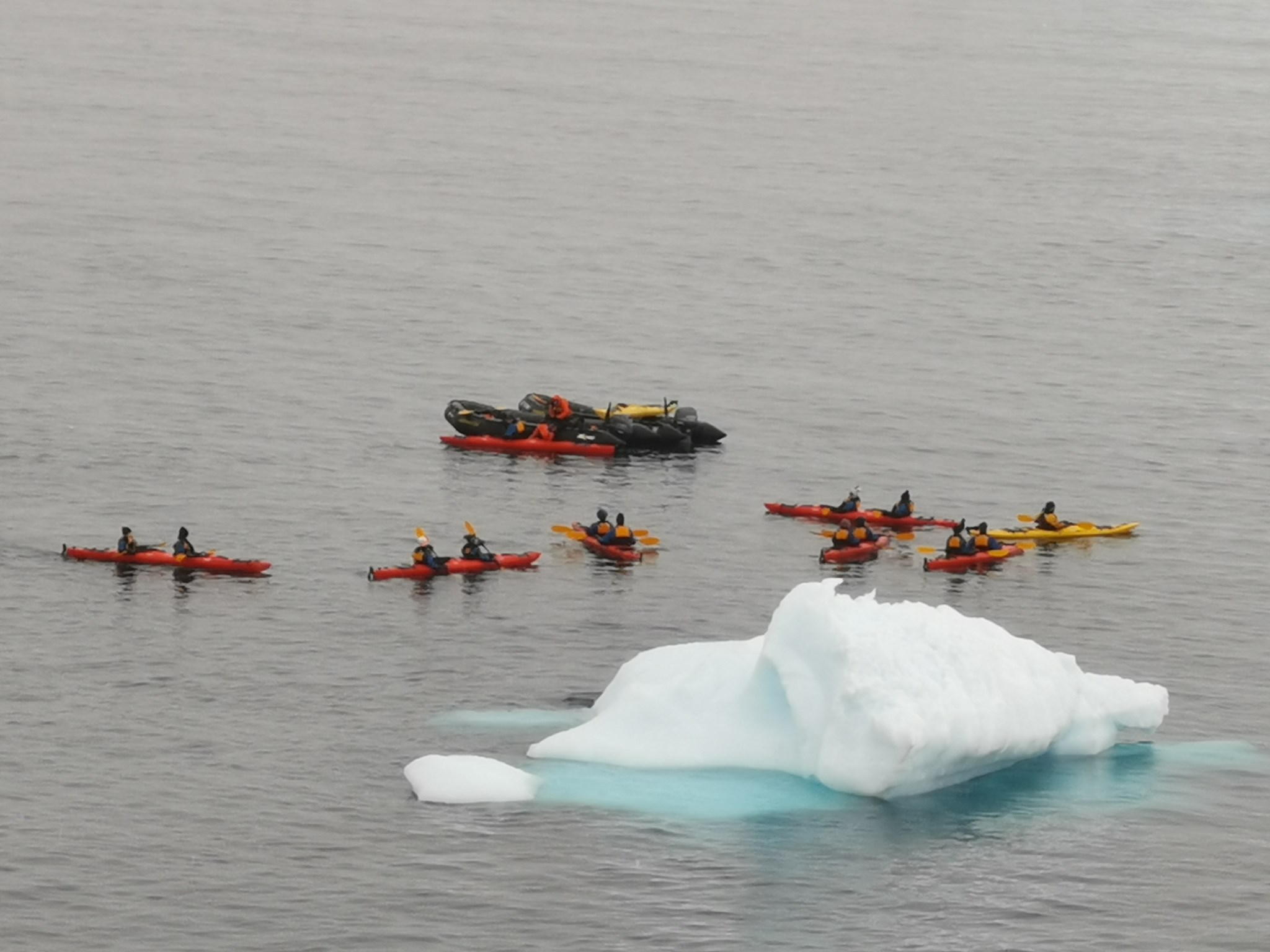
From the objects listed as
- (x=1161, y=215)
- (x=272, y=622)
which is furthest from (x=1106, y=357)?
(x=272, y=622)

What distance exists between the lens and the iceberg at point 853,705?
64.7 m

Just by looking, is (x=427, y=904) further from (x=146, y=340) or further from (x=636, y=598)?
(x=146, y=340)

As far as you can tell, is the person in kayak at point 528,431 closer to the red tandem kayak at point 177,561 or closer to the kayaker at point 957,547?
the kayaker at point 957,547

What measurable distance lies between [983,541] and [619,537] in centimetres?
1522

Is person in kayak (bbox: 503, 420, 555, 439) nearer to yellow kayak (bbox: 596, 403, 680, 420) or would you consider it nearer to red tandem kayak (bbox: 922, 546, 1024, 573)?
yellow kayak (bbox: 596, 403, 680, 420)

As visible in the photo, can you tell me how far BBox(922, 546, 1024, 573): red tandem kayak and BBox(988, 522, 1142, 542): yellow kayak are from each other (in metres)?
1.81

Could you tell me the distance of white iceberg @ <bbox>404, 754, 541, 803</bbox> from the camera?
65062 mm

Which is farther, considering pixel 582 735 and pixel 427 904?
pixel 582 735

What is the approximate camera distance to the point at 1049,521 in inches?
3922

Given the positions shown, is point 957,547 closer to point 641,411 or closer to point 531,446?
point 641,411

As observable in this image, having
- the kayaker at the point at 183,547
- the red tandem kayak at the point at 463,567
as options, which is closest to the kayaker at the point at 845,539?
the red tandem kayak at the point at 463,567

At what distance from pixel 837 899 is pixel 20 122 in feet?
476

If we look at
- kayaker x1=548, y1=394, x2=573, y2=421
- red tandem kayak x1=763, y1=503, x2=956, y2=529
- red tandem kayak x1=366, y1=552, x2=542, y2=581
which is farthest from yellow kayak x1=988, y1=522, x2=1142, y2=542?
kayaker x1=548, y1=394, x2=573, y2=421

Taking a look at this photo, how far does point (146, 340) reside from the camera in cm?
12875
